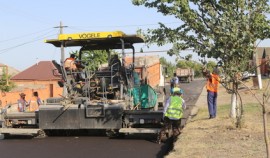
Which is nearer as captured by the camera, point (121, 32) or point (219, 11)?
point (219, 11)

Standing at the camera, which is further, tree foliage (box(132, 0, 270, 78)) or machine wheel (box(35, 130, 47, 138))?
machine wheel (box(35, 130, 47, 138))

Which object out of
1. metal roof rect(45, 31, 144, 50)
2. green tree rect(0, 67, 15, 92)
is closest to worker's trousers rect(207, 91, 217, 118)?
metal roof rect(45, 31, 144, 50)

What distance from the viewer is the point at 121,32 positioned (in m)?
11.7

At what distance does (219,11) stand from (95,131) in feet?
19.5

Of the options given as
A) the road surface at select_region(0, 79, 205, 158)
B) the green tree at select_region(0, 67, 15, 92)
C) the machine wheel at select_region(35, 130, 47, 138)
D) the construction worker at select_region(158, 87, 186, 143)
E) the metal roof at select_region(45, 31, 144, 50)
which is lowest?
the road surface at select_region(0, 79, 205, 158)

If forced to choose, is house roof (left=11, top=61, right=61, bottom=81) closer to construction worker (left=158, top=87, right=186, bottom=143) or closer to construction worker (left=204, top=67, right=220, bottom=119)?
construction worker (left=204, top=67, right=220, bottom=119)

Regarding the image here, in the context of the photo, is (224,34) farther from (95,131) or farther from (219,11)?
(95,131)

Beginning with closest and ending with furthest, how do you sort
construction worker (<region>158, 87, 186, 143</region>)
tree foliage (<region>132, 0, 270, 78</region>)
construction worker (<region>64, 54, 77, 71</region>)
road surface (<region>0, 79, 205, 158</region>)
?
tree foliage (<region>132, 0, 270, 78</region>), road surface (<region>0, 79, 205, 158</region>), construction worker (<region>158, 87, 186, 143</region>), construction worker (<region>64, 54, 77, 71</region>)

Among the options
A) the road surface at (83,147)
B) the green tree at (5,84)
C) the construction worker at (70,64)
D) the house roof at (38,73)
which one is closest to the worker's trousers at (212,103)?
the road surface at (83,147)

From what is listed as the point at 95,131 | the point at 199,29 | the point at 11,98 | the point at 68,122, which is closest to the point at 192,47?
the point at 199,29

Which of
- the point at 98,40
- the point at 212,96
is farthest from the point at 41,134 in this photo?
the point at 212,96

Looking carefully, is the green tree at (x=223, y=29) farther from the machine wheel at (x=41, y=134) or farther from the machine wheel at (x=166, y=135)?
the machine wheel at (x=41, y=134)

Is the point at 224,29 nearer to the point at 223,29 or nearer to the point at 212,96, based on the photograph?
the point at 223,29

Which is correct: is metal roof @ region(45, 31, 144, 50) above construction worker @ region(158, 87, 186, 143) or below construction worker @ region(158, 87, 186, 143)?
above
